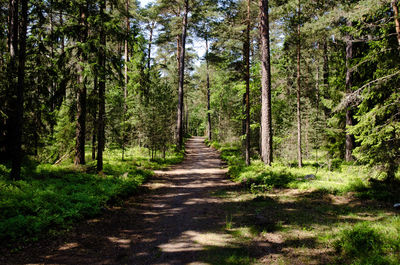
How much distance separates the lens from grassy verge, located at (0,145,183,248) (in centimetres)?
525

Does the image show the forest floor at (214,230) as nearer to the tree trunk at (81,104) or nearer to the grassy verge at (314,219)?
the grassy verge at (314,219)

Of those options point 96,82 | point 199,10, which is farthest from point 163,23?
point 96,82

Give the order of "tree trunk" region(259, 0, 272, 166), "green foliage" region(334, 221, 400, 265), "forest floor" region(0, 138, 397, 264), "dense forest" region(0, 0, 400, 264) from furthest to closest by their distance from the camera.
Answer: "tree trunk" region(259, 0, 272, 166)
"dense forest" region(0, 0, 400, 264)
"forest floor" region(0, 138, 397, 264)
"green foliage" region(334, 221, 400, 265)

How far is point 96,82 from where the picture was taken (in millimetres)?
11328

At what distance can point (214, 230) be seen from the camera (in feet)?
20.0

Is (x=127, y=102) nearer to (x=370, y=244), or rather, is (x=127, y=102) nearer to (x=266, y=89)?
(x=266, y=89)

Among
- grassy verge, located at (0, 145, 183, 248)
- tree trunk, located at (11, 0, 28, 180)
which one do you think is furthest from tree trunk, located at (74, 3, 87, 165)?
tree trunk, located at (11, 0, 28, 180)

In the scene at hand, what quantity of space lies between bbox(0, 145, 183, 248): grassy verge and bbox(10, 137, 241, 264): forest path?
0.48 m

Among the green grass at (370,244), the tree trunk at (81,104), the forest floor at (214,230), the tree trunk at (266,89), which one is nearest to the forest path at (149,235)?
the forest floor at (214,230)

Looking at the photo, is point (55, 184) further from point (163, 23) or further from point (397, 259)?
point (163, 23)

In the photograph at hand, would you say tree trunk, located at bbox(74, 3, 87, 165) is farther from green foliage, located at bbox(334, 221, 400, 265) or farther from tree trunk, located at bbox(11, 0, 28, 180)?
green foliage, located at bbox(334, 221, 400, 265)

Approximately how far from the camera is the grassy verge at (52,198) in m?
5.25

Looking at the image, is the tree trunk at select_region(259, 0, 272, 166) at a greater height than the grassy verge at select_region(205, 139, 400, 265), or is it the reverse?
the tree trunk at select_region(259, 0, 272, 166)

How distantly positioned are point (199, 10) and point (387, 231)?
2368cm
